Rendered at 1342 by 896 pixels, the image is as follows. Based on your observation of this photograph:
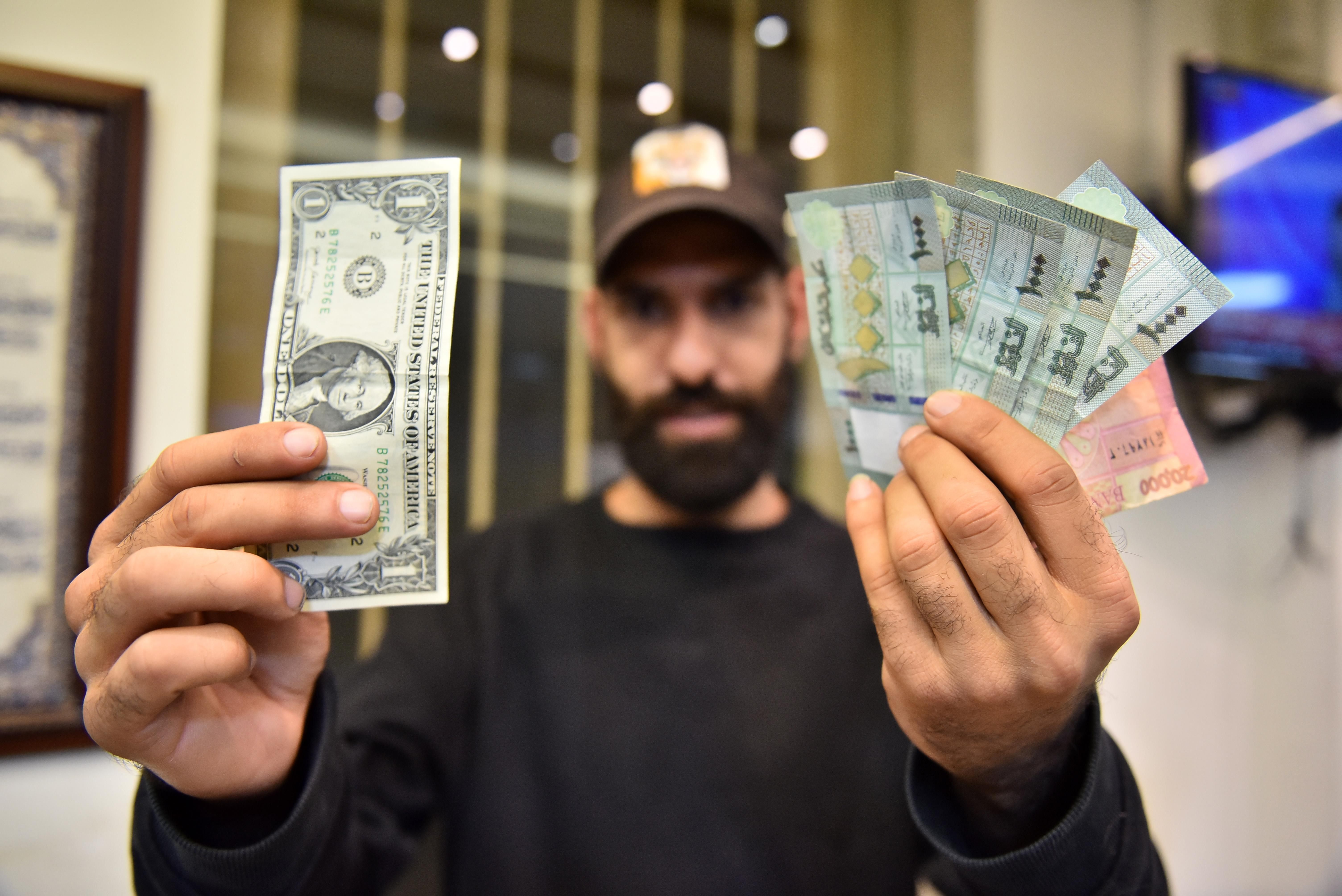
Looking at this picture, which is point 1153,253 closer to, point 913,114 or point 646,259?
point 646,259

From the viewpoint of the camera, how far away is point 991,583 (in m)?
0.60

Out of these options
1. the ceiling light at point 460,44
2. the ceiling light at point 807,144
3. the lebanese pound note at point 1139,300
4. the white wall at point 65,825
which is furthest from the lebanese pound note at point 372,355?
the ceiling light at point 807,144

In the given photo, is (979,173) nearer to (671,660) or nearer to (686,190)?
(686,190)

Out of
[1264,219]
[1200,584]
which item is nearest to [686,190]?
[1264,219]

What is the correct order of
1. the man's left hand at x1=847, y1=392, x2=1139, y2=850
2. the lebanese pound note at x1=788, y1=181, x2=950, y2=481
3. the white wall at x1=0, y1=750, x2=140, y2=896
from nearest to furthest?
the man's left hand at x1=847, y1=392, x2=1139, y2=850
the lebanese pound note at x1=788, y1=181, x2=950, y2=481
the white wall at x1=0, y1=750, x2=140, y2=896

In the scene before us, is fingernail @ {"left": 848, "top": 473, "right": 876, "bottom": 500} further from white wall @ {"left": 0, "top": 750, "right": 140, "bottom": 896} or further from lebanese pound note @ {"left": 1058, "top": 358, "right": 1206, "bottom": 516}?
white wall @ {"left": 0, "top": 750, "right": 140, "bottom": 896}

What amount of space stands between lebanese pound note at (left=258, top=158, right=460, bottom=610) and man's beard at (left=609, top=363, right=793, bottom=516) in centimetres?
67

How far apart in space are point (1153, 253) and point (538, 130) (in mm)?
1645

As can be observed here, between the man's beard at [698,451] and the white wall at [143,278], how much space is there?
89 centimetres

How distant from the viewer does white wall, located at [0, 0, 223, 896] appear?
1296 millimetres

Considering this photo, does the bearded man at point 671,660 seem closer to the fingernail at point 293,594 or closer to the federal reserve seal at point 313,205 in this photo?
the fingernail at point 293,594

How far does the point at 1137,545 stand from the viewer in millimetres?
1945

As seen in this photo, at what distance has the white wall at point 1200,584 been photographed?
192cm

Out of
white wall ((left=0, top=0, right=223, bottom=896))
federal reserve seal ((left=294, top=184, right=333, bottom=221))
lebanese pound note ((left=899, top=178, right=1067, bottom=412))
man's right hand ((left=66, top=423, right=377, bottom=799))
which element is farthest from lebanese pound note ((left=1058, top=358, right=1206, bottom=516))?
white wall ((left=0, top=0, right=223, bottom=896))
